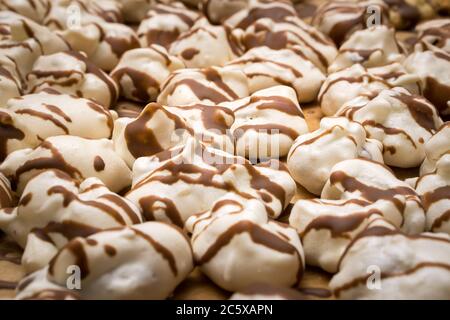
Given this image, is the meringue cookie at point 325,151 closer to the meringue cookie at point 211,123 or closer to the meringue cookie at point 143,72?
the meringue cookie at point 211,123

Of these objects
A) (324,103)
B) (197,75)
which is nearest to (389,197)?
(324,103)

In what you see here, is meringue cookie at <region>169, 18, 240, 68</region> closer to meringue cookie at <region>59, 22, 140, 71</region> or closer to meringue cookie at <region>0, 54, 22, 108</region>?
meringue cookie at <region>59, 22, 140, 71</region>

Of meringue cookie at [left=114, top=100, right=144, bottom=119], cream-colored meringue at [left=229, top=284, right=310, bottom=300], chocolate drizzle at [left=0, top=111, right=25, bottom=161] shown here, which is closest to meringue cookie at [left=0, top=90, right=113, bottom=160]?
chocolate drizzle at [left=0, top=111, right=25, bottom=161]

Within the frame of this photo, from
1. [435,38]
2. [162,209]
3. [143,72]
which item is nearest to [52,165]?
[162,209]

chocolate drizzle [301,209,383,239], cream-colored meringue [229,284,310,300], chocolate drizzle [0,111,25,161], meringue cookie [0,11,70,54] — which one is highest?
meringue cookie [0,11,70,54]

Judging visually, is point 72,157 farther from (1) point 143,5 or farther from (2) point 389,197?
(1) point 143,5

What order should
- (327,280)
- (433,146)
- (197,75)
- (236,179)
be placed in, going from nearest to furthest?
1. (327,280)
2. (236,179)
3. (433,146)
4. (197,75)
